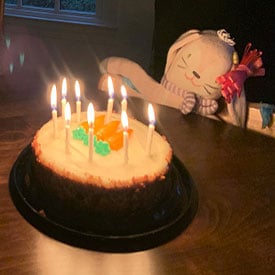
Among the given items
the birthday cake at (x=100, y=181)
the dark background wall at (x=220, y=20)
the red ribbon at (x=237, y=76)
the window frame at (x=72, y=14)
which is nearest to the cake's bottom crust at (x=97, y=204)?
the birthday cake at (x=100, y=181)

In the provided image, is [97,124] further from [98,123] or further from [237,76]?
[237,76]

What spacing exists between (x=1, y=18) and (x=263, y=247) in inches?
36.4

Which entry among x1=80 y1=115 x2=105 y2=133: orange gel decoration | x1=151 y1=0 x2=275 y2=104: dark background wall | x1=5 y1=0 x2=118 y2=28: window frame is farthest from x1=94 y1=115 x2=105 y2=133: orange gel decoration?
x1=5 y1=0 x2=118 y2=28: window frame

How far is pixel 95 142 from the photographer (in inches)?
34.3

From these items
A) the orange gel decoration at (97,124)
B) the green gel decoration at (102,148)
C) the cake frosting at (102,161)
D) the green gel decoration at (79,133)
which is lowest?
the cake frosting at (102,161)

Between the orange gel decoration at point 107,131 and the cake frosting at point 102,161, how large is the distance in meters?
0.03

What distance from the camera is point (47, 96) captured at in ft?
4.23

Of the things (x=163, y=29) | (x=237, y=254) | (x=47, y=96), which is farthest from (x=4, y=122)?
(x=163, y=29)

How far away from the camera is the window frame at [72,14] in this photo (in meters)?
1.88

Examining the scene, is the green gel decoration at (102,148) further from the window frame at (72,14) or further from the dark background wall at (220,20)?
the window frame at (72,14)

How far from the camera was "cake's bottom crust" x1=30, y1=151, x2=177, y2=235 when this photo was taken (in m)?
0.81

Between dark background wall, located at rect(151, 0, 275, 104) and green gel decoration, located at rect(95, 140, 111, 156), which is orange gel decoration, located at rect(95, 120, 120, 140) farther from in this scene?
dark background wall, located at rect(151, 0, 275, 104)

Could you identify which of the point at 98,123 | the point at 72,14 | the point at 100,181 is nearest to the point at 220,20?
the point at 72,14

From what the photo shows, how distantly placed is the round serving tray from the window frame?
1034 mm
